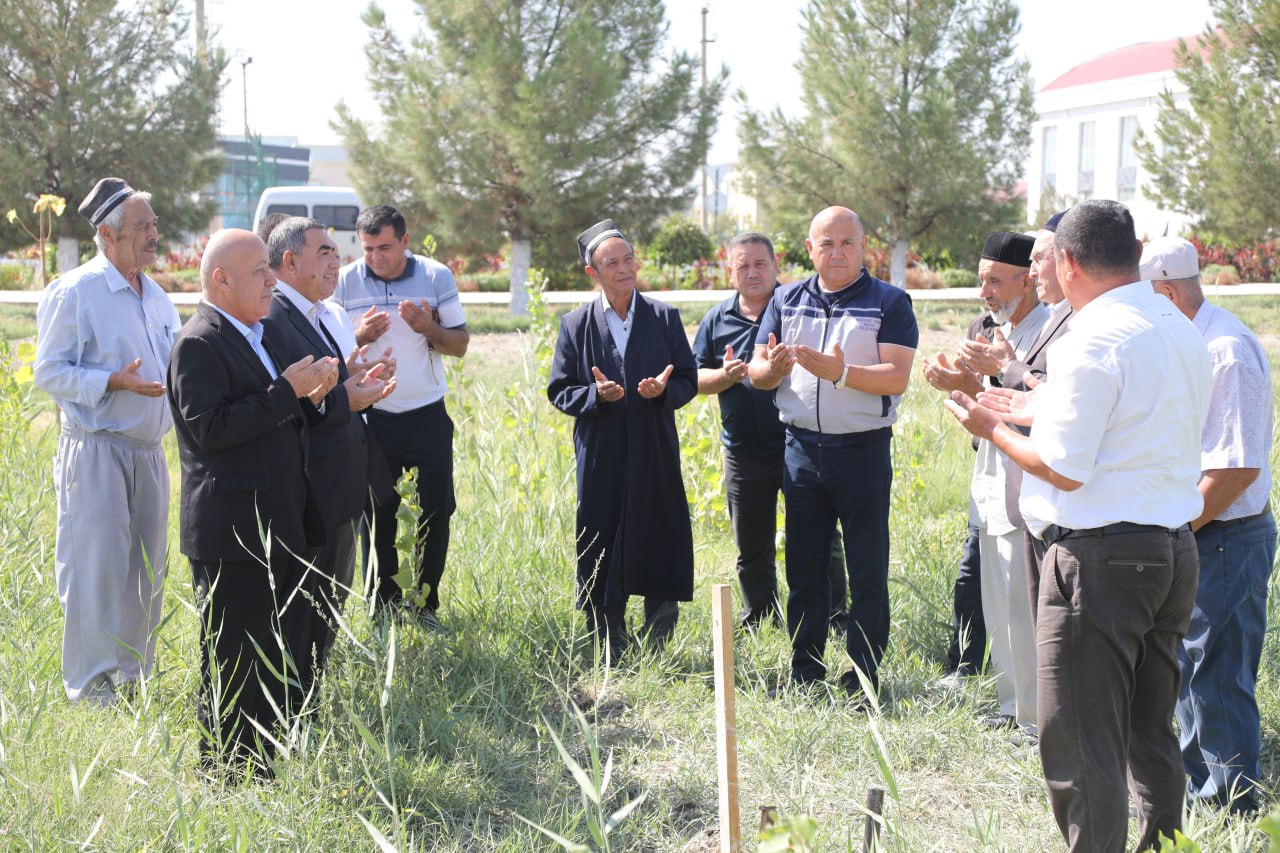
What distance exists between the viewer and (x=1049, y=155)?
42.0 metres

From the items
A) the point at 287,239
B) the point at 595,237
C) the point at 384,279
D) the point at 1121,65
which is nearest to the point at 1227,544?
the point at 595,237

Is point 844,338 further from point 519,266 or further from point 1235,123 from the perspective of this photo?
point 1235,123

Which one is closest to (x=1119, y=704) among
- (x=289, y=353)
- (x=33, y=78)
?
(x=289, y=353)

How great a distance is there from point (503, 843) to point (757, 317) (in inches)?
110

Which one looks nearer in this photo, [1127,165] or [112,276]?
[112,276]

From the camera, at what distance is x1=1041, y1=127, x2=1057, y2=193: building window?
41.5 metres

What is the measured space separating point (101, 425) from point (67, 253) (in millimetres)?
18497

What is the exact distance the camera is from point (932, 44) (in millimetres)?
22641

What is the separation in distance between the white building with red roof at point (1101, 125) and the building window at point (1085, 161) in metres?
0.03

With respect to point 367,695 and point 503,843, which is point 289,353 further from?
point 503,843

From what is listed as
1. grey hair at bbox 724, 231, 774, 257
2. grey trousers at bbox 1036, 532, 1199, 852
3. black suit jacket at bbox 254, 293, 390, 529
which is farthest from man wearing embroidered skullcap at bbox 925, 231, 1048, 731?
black suit jacket at bbox 254, 293, 390, 529

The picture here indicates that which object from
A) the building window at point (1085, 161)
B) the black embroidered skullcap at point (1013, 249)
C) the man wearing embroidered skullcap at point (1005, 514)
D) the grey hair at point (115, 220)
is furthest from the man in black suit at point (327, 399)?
the building window at point (1085, 161)

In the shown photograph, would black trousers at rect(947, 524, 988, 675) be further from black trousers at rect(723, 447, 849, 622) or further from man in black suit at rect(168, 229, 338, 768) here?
man in black suit at rect(168, 229, 338, 768)

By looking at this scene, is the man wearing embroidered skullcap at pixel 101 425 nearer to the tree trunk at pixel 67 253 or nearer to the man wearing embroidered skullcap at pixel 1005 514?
the man wearing embroidered skullcap at pixel 1005 514
